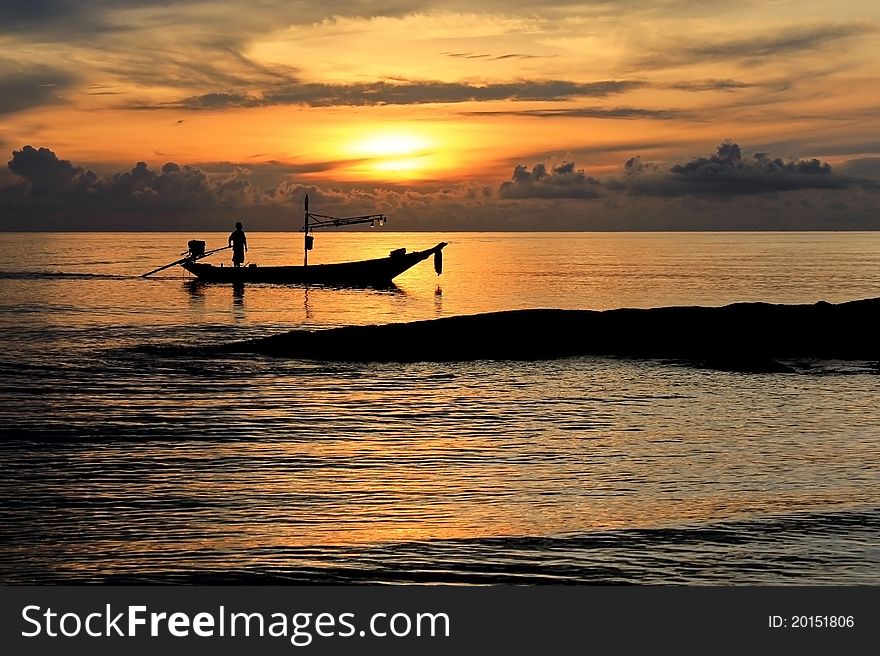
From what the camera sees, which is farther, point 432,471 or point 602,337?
point 602,337

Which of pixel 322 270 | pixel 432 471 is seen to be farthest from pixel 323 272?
pixel 432 471

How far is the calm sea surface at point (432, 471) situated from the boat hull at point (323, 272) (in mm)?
35804

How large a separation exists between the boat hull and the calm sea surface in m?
35.8

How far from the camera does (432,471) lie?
16.3 m

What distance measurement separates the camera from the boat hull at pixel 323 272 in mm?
71938

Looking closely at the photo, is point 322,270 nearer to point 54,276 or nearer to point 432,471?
point 54,276

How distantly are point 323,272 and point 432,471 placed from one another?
56184 millimetres

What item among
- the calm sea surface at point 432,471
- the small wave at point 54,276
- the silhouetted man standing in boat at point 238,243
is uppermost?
the silhouetted man standing in boat at point 238,243

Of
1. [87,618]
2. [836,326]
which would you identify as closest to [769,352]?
[836,326]

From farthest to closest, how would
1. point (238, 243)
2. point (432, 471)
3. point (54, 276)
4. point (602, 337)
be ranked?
point (54, 276), point (238, 243), point (602, 337), point (432, 471)

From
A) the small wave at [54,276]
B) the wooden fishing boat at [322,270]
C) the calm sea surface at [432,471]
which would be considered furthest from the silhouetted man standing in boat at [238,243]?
the calm sea surface at [432,471]

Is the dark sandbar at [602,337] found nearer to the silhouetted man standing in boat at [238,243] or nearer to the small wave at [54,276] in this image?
the silhouetted man standing in boat at [238,243]

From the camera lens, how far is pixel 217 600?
9977 mm

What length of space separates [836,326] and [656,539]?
985 inches
